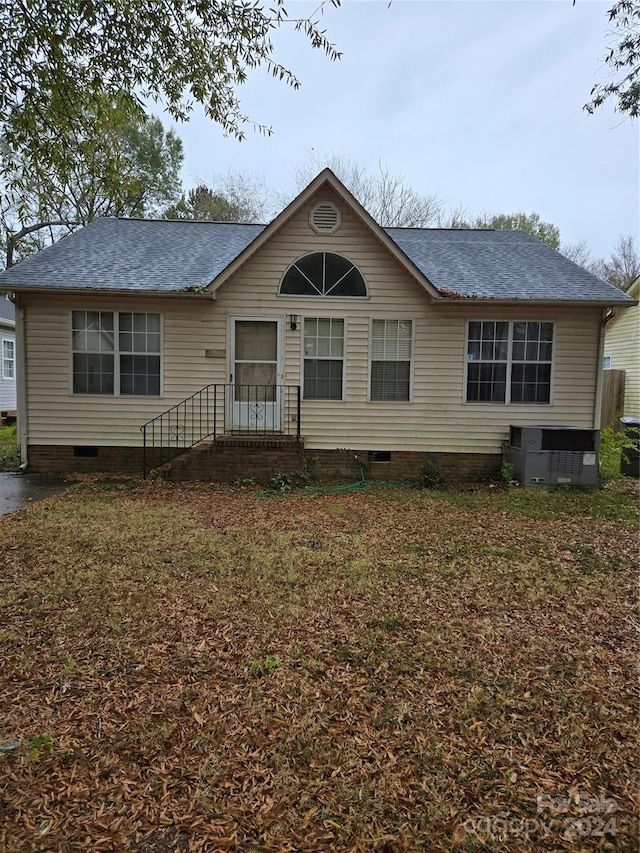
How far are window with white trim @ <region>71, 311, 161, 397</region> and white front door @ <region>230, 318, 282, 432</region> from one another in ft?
4.99

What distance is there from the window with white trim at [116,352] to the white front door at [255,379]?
152cm

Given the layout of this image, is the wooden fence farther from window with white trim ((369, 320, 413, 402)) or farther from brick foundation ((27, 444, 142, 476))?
brick foundation ((27, 444, 142, 476))

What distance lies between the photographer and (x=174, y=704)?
8.48 feet

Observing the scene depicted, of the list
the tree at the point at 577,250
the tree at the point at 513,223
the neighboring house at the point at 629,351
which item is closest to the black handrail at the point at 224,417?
the neighboring house at the point at 629,351

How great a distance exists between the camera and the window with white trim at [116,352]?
29.3 ft

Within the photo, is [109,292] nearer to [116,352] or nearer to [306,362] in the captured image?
[116,352]

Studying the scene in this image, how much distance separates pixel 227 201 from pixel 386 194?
345 inches

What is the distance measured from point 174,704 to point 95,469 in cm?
749

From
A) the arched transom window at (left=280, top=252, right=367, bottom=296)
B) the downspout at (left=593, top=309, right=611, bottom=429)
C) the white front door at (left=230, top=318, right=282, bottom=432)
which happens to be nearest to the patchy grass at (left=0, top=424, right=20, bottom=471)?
the white front door at (left=230, top=318, right=282, bottom=432)

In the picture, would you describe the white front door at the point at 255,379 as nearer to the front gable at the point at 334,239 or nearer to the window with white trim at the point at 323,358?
the window with white trim at the point at 323,358

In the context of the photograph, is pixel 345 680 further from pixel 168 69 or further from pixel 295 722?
pixel 168 69

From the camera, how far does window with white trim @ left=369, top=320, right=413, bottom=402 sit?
9.06 m

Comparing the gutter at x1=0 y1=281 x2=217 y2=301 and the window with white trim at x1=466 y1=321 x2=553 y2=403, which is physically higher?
the gutter at x1=0 y1=281 x2=217 y2=301

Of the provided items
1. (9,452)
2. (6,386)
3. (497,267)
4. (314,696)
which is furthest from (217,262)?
(6,386)
